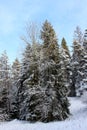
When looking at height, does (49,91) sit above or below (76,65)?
below

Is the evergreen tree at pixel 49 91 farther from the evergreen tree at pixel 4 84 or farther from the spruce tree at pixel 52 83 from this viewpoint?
the evergreen tree at pixel 4 84

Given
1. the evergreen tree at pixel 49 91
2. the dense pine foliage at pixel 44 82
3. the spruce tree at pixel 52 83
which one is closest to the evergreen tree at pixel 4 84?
the dense pine foliage at pixel 44 82

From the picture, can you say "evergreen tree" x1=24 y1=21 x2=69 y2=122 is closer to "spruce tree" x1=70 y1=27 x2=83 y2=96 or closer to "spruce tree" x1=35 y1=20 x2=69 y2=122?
"spruce tree" x1=35 y1=20 x2=69 y2=122

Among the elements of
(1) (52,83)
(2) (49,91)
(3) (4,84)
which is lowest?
(2) (49,91)

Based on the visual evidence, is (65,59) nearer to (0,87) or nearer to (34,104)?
(0,87)

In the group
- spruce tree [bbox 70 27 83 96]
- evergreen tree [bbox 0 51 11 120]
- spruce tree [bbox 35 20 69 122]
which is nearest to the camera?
spruce tree [bbox 35 20 69 122]

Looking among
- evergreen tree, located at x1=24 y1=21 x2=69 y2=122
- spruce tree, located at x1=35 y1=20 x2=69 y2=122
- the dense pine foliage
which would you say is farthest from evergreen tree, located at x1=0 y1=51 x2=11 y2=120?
spruce tree, located at x1=35 y1=20 x2=69 y2=122

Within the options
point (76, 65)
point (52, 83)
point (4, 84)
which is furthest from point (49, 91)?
point (76, 65)

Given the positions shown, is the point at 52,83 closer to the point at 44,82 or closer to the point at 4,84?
the point at 44,82

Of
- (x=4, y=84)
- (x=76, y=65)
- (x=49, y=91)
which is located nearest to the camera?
(x=49, y=91)

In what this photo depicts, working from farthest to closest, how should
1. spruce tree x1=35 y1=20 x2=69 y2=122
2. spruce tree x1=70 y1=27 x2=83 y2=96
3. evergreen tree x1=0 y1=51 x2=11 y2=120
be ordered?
spruce tree x1=70 y1=27 x2=83 y2=96
evergreen tree x1=0 y1=51 x2=11 y2=120
spruce tree x1=35 y1=20 x2=69 y2=122

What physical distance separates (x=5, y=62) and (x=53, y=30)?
14.8 metres

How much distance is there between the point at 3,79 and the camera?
1708 inches

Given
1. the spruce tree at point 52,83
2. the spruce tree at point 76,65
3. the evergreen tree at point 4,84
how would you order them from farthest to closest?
the spruce tree at point 76,65, the evergreen tree at point 4,84, the spruce tree at point 52,83
